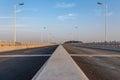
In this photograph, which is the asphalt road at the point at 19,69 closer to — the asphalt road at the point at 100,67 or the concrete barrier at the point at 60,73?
the concrete barrier at the point at 60,73

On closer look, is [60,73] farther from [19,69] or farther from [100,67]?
[100,67]

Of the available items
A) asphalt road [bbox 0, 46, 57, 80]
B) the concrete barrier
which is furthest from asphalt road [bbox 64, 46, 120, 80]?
asphalt road [bbox 0, 46, 57, 80]

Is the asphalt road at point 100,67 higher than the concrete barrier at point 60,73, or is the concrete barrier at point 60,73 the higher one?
the concrete barrier at point 60,73

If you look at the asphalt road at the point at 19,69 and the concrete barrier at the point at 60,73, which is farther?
the asphalt road at the point at 19,69

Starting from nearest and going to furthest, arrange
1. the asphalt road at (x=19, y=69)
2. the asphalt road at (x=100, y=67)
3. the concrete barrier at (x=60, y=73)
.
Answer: the concrete barrier at (x=60, y=73) → the asphalt road at (x=19, y=69) → the asphalt road at (x=100, y=67)

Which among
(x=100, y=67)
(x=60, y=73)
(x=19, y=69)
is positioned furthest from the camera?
(x=100, y=67)

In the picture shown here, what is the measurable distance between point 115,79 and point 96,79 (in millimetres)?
840

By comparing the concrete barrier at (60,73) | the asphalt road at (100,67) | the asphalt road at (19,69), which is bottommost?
the asphalt road at (100,67)

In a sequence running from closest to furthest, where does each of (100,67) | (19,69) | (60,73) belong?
(60,73)
(19,69)
(100,67)

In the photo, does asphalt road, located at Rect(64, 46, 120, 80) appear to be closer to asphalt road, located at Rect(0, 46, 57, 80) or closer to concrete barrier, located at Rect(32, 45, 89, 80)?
concrete barrier, located at Rect(32, 45, 89, 80)

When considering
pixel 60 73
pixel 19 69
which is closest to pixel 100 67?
pixel 19 69

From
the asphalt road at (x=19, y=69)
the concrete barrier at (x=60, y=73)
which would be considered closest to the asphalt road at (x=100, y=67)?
the concrete barrier at (x=60, y=73)

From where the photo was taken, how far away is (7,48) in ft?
172

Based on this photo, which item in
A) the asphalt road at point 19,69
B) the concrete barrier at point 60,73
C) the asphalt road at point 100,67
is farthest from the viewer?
the asphalt road at point 100,67
